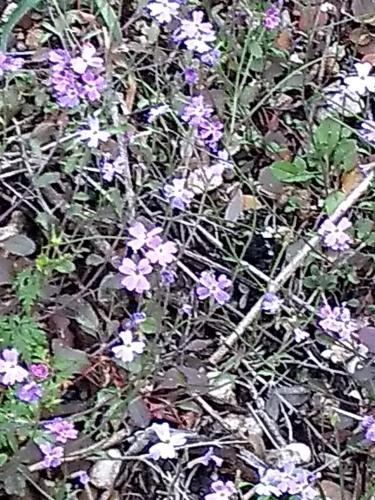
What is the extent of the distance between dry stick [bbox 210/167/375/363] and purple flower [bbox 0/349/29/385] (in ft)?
1.27

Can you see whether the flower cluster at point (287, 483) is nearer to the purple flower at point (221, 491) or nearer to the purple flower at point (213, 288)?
the purple flower at point (221, 491)

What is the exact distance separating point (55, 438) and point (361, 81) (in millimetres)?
837

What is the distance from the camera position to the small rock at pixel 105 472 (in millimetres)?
1827

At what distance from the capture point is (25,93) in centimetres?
215

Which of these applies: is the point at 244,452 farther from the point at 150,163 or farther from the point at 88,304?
the point at 150,163

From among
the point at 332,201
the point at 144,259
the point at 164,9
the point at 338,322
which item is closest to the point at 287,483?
the point at 338,322

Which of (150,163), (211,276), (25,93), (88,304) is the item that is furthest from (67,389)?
(25,93)

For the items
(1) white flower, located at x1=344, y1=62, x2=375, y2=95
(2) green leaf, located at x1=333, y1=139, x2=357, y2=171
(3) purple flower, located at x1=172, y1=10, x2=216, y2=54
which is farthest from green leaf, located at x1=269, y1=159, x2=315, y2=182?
(3) purple flower, located at x1=172, y1=10, x2=216, y2=54

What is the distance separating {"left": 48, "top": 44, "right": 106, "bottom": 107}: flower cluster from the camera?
5.94 ft

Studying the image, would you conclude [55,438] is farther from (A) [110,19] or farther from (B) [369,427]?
(A) [110,19]

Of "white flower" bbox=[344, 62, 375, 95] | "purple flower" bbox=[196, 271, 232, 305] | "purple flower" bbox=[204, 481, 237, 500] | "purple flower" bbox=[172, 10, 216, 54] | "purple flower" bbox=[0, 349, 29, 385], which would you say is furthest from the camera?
"white flower" bbox=[344, 62, 375, 95]

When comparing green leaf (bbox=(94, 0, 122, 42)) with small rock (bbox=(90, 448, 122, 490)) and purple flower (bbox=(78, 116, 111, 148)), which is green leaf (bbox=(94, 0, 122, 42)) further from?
small rock (bbox=(90, 448, 122, 490))

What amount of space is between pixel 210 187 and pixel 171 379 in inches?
16.3

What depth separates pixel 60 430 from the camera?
1710 mm
